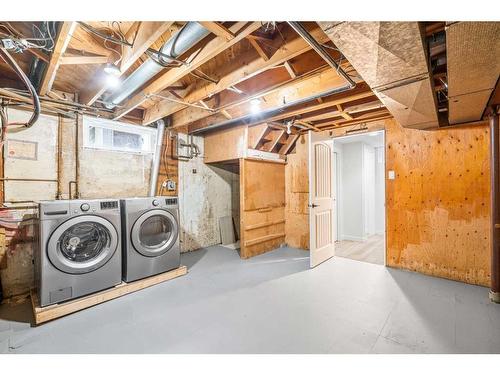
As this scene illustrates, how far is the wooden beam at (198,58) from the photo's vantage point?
1.43m

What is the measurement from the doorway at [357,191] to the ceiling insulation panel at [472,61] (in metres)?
3.12

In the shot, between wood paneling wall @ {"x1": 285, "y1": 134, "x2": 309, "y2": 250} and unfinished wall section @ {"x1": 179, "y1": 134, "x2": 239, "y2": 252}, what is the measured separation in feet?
4.33

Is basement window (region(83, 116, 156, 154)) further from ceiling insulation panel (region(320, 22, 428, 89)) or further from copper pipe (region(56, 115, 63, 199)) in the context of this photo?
ceiling insulation panel (region(320, 22, 428, 89))

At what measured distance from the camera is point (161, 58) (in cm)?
175

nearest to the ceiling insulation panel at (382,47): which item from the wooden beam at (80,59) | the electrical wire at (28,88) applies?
the wooden beam at (80,59)

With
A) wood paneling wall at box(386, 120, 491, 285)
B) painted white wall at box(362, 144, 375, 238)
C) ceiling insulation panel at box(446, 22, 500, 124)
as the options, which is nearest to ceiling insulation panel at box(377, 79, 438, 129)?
ceiling insulation panel at box(446, 22, 500, 124)

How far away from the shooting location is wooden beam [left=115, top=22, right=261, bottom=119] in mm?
1431

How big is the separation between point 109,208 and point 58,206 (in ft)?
1.42

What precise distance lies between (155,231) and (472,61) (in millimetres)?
3400

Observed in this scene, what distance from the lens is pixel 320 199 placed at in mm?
3574

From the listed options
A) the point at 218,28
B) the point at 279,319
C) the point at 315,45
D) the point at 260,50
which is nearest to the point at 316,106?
the point at 260,50

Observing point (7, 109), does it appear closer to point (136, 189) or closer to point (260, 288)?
point (136, 189)

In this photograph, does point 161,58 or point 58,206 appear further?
point 58,206
